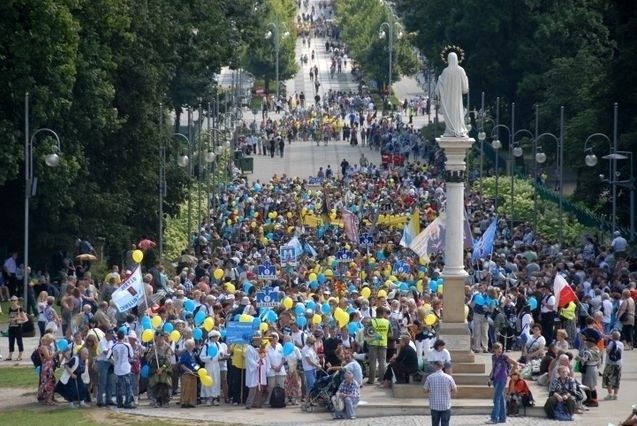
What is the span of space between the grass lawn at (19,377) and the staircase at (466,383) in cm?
714

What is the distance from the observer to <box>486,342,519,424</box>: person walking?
41.0m

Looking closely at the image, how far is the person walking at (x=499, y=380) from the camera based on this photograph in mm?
41000

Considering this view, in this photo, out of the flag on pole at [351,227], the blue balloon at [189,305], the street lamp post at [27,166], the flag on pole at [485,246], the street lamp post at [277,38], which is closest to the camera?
the blue balloon at [189,305]

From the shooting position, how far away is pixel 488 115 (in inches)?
4050

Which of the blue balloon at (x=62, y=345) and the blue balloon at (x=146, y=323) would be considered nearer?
the blue balloon at (x=62, y=345)

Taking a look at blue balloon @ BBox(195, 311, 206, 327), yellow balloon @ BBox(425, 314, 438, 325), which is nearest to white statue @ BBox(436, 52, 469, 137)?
yellow balloon @ BBox(425, 314, 438, 325)

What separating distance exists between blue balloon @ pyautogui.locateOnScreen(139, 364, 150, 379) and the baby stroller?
2.91 m

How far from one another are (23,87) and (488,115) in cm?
4548

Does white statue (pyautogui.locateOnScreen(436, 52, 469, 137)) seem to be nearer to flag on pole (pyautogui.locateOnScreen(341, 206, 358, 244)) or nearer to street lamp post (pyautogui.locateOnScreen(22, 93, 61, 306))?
street lamp post (pyautogui.locateOnScreen(22, 93, 61, 306))

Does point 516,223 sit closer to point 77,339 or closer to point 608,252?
point 608,252

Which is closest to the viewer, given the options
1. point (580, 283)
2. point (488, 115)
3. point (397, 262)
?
point (580, 283)

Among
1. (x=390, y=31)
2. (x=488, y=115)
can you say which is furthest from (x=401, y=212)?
(x=390, y=31)

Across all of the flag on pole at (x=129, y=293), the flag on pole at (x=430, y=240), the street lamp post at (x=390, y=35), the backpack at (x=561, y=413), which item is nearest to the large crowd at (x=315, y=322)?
the backpack at (x=561, y=413)

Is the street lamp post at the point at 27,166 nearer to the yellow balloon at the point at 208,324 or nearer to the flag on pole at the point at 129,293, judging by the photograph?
the flag on pole at the point at 129,293
